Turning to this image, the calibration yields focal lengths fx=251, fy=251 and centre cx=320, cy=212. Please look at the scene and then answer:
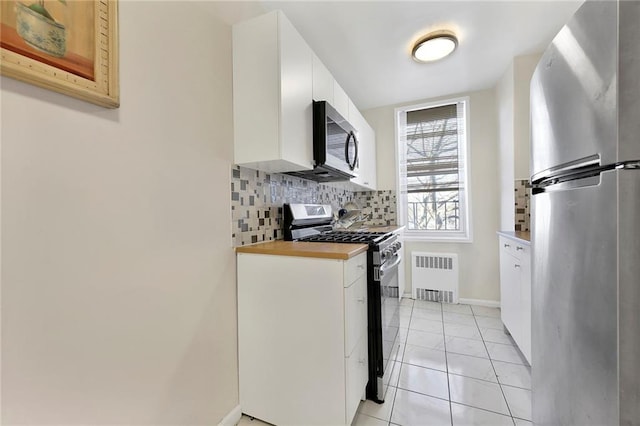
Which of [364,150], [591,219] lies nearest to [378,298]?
[591,219]

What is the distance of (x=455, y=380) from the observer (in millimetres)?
1656

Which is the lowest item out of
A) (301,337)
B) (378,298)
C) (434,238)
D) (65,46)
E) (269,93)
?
(301,337)

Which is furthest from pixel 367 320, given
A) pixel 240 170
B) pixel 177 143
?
pixel 177 143

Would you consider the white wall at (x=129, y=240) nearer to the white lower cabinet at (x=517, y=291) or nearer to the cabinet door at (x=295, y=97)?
the cabinet door at (x=295, y=97)

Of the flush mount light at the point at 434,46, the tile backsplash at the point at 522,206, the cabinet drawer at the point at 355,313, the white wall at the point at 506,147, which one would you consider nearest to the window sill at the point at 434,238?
the white wall at the point at 506,147

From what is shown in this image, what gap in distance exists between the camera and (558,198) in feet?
2.75

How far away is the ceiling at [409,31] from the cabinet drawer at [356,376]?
189 centimetres

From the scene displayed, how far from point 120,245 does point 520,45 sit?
3190 millimetres

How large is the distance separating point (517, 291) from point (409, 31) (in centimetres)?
218

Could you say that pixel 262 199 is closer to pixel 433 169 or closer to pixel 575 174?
pixel 575 174

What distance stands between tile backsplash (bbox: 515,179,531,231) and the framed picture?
3.06 metres

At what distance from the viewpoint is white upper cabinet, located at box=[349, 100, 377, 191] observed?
2596mm

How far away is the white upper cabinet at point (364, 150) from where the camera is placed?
2596 millimetres

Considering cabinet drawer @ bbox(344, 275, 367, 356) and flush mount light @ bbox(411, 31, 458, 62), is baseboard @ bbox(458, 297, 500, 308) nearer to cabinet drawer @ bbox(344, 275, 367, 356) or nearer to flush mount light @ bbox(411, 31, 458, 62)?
cabinet drawer @ bbox(344, 275, 367, 356)
